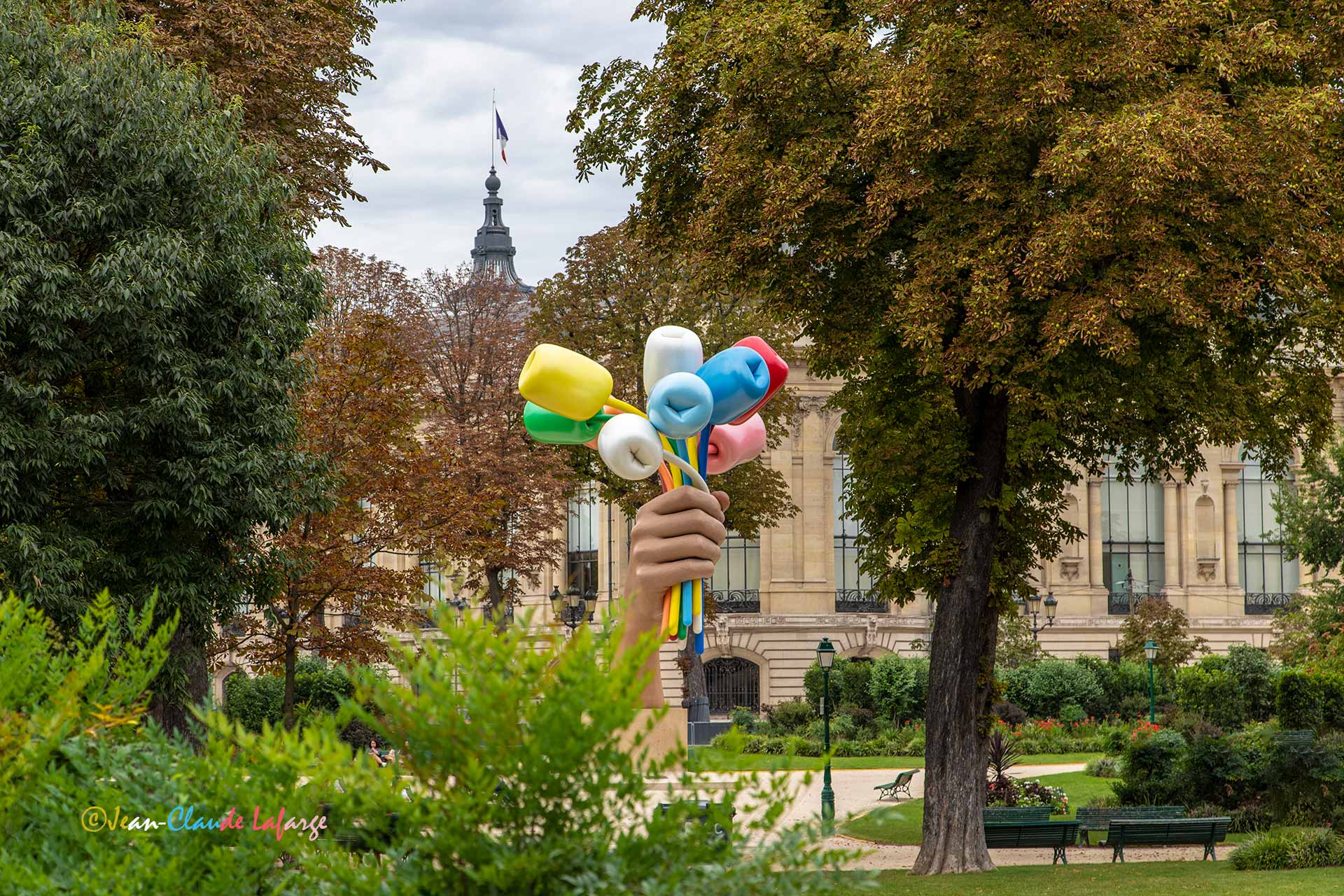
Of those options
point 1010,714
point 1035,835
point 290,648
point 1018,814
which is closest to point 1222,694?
point 1018,814

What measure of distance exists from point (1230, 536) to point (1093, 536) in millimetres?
6668

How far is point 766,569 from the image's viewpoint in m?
57.5

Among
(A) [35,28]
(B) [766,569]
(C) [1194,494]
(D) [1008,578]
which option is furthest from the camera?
(C) [1194,494]

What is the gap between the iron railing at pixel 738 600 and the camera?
2261 inches

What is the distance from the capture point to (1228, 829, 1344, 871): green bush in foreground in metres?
19.9

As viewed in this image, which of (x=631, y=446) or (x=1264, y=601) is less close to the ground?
(x=631, y=446)

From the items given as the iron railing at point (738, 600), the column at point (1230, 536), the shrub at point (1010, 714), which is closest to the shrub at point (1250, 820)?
the shrub at point (1010, 714)

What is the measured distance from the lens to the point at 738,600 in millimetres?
57812

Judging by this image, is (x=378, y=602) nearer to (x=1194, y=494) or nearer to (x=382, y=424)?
(x=382, y=424)

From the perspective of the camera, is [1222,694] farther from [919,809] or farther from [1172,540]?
[1172,540]

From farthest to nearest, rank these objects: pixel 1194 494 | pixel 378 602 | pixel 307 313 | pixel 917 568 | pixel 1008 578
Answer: pixel 1194 494 < pixel 378 602 < pixel 1008 578 < pixel 917 568 < pixel 307 313

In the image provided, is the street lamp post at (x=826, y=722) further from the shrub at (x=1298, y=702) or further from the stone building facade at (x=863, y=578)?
the stone building facade at (x=863, y=578)

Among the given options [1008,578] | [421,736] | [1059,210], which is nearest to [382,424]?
[1008,578]

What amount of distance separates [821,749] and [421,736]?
38.6 metres
